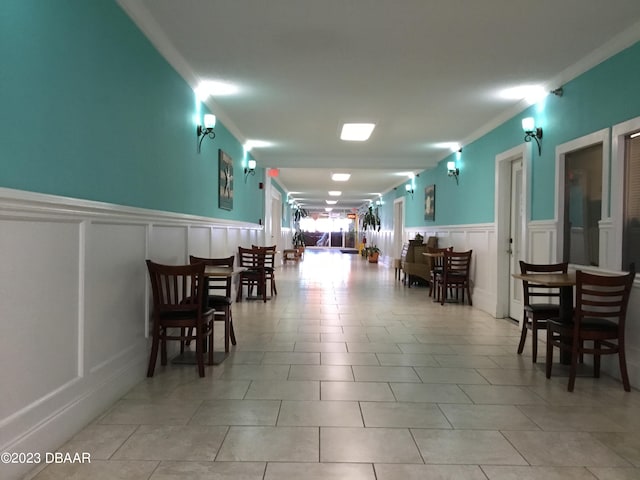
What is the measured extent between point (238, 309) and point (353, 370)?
2987 mm

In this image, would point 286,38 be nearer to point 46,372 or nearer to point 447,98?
point 447,98

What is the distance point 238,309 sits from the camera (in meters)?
6.21

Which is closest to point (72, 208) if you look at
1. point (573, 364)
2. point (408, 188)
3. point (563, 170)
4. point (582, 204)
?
point (573, 364)

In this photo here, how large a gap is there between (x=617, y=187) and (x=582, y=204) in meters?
0.64

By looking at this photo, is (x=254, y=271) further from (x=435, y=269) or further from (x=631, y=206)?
(x=631, y=206)

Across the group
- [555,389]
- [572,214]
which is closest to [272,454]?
[555,389]

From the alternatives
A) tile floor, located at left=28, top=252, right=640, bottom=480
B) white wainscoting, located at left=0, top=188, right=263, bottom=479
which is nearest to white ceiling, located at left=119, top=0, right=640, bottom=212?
white wainscoting, located at left=0, top=188, right=263, bottom=479

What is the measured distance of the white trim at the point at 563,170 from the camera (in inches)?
143

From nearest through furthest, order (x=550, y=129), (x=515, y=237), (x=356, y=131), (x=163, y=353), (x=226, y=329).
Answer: (x=163, y=353), (x=226, y=329), (x=550, y=129), (x=515, y=237), (x=356, y=131)

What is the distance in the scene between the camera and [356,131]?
267 inches

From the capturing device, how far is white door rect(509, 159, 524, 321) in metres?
5.72

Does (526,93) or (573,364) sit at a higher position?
(526,93)

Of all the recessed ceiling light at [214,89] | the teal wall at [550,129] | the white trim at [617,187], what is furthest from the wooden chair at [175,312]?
the teal wall at [550,129]

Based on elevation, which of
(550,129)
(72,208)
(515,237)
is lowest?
(515,237)
